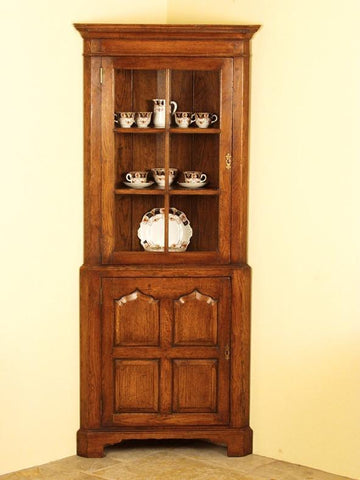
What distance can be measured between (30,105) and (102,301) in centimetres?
90

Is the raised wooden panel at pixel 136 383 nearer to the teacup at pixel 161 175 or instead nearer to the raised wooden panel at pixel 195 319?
the raised wooden panel at pixel 195 319

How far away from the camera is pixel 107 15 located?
397 cm

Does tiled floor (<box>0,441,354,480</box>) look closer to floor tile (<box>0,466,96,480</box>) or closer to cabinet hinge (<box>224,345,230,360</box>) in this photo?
floor tile (<box>0,466,96,480</box>)

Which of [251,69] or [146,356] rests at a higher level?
[251,69]

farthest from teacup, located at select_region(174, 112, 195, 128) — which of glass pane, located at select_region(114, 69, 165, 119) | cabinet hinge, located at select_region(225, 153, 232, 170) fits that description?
cabinet hinge, located at select_region(225, 153, 232, 170)

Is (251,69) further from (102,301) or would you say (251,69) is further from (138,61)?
(102,301)

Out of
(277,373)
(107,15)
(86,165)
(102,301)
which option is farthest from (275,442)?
(107,15)

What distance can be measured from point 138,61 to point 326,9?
0.83 m

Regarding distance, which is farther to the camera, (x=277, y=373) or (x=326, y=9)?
(x=277, y=373)

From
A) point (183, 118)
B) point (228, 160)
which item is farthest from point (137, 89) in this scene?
point (228, 160)

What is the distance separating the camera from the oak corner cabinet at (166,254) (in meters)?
3.90

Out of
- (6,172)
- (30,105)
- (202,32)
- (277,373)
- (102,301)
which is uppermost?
(202,32)

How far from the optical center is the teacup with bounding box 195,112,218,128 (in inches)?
156

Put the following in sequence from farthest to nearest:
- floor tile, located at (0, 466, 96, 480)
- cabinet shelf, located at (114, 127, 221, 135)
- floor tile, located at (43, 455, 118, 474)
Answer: cabinet shelf, located at (114, 127, 221, 135)
floor tile, located at (43, 455, 118, 474)
floor tile, located at (0, 466, 96, 480)
